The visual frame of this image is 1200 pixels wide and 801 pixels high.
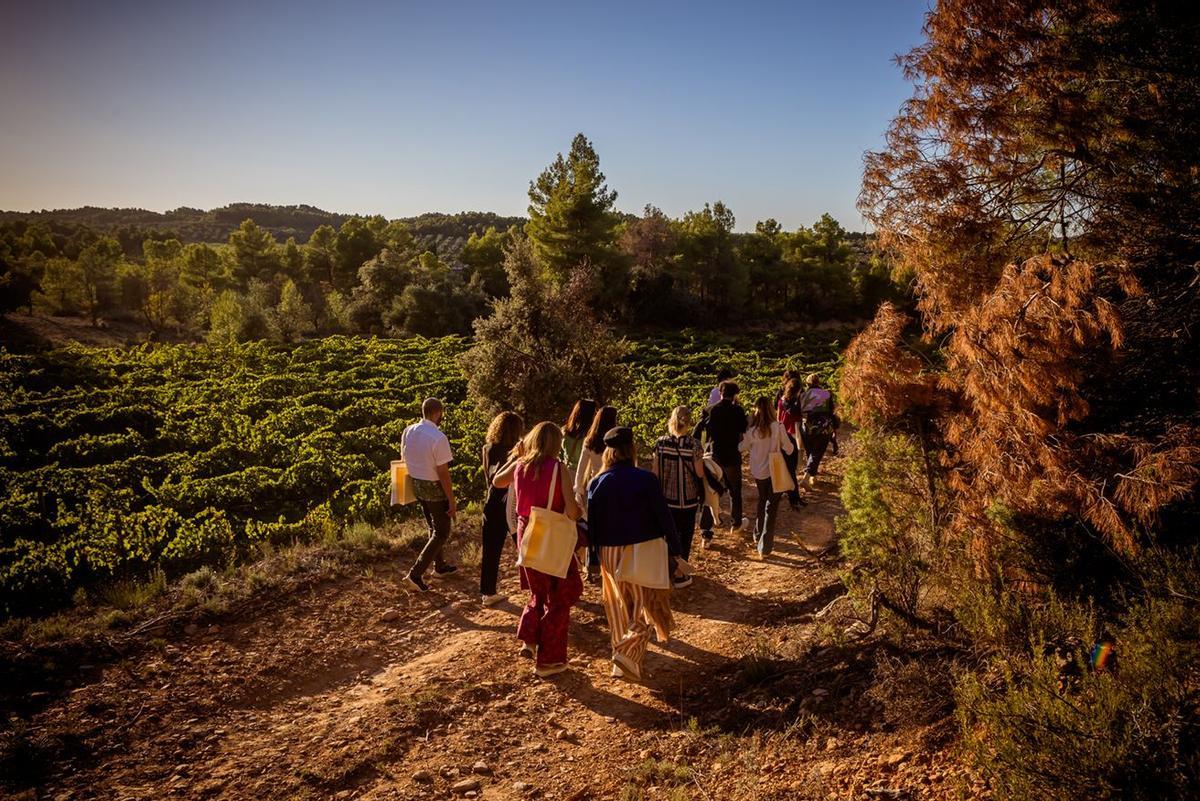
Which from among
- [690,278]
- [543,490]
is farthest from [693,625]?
[690,278]

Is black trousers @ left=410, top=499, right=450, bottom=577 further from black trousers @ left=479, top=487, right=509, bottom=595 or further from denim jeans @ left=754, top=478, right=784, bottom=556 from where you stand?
denim jeans @ left=754, top=478, right=784, bottom=556

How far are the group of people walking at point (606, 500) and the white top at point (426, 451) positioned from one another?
11 millimetres

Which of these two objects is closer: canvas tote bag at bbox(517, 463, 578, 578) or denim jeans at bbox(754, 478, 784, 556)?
canvas tote bag at bbox(517, 463, 578, 578)

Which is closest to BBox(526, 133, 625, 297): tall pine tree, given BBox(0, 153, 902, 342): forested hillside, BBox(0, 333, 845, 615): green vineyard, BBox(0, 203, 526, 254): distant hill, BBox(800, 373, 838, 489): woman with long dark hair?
BBox(0, 153, 902, 342): forested hillside

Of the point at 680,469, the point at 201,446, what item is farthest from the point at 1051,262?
the point at 201,446

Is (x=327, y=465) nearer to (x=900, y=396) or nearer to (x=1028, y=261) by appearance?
(x=900, y=396)

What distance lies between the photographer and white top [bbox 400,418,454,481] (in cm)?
639

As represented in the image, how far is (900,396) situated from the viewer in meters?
5.03

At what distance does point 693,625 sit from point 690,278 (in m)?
45.6

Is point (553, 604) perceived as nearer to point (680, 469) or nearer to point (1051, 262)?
point (680, 469)

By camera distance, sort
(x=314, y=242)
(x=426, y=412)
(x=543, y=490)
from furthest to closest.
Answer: (x=314, y=242) → (x=426, y=412) → (x=543, y=490)

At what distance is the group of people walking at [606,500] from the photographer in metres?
4.88

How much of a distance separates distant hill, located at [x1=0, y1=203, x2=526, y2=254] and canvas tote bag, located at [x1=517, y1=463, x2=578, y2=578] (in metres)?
124

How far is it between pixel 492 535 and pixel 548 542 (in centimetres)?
159
